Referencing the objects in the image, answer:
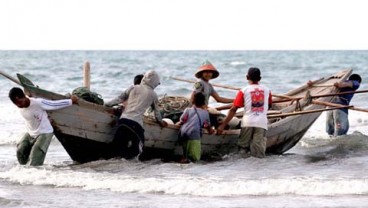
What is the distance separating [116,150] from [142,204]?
2231 mm

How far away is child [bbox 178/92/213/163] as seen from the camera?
10953 millimetres

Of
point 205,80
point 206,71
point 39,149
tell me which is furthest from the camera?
point 205,80

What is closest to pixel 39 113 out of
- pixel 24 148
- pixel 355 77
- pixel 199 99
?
pixel 24 148

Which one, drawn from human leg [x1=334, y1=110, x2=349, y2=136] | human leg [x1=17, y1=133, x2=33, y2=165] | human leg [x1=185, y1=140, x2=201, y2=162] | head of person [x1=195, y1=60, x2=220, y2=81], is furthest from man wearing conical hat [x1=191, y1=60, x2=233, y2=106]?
human leg [x1=334, y1=110, x2=349, y2=136]

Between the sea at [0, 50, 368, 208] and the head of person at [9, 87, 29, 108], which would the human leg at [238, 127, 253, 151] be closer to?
the sea at [0, 50, 368, 208]

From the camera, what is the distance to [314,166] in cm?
1160

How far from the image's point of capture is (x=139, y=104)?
10.6 m

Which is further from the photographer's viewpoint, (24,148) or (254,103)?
(254,103)

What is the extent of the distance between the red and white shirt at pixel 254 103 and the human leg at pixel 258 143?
0.11m

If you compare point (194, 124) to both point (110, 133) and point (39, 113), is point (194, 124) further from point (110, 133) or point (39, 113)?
point (39, 113)

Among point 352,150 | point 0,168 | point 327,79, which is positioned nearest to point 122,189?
point 0,168

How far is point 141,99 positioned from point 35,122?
1.49 meters

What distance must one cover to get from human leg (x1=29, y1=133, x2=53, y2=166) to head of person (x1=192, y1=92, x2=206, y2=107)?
2.14 meters

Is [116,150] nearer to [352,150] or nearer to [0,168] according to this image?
[0,168]
